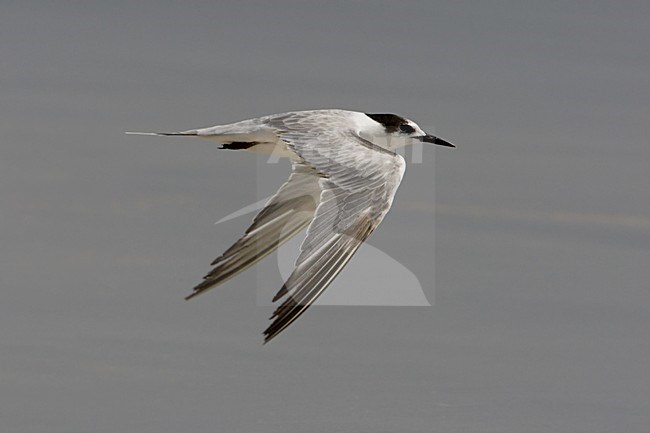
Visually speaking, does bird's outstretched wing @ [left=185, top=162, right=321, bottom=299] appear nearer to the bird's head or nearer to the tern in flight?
the tern in flight

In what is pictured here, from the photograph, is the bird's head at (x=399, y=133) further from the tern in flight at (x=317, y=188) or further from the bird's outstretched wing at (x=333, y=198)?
the bird's outstretched wing at (x=333, y=198)

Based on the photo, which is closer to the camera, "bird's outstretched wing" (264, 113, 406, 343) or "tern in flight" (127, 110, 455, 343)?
"bird's outstretched wing" (264, 113, 406, 343)

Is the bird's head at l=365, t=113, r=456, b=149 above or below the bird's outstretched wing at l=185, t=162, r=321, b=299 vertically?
above

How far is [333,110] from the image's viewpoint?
567 inches

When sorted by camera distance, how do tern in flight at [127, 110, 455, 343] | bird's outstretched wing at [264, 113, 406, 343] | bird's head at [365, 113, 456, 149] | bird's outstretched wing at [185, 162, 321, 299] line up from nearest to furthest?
bird's outstretched wing at [264, 113, 406, 343]
tern in flight at [127, 110, 455, 343]
bird's outstretched wing at [185, 162, 321, 299]
bird's head at [365, 113, 456, 149]

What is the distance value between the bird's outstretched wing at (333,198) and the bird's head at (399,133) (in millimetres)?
1149

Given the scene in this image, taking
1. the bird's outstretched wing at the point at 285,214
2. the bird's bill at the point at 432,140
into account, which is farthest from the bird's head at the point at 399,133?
the bird's outstretched wing at the point at 285,214

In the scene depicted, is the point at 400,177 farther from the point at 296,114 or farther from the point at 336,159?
the point at 296,114

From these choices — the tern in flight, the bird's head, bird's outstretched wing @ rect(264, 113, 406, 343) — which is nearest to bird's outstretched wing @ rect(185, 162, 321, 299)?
the tern in flight

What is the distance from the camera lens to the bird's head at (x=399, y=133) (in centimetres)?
1491

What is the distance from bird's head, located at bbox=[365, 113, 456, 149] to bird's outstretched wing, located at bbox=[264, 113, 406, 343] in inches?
45.2

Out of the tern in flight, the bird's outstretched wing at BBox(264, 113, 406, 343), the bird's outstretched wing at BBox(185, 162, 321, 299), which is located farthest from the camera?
the bird's outstretched wing at BBox(185, 162, 321, 299)

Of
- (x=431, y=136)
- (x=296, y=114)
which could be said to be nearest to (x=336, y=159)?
(x=296, y=114)

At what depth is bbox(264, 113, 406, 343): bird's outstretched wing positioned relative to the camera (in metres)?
10.8
